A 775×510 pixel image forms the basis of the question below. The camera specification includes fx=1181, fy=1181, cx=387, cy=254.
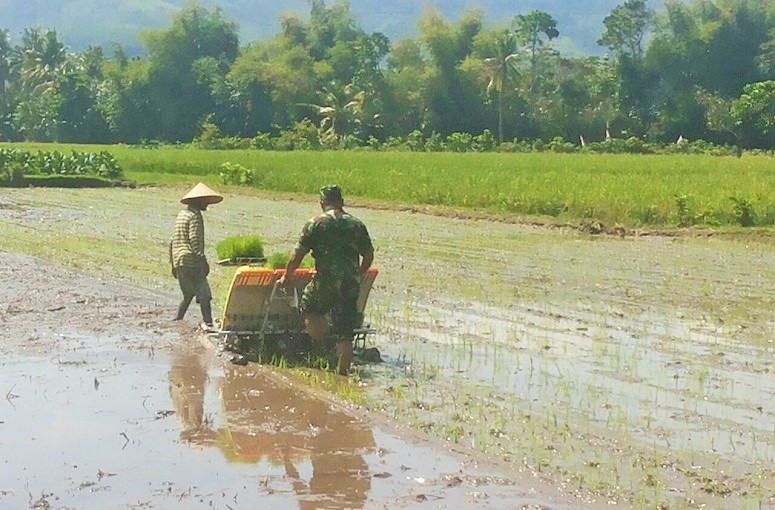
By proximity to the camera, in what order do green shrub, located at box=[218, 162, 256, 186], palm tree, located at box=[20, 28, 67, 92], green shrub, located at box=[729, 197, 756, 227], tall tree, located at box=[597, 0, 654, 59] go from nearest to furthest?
green shrub, located at box=[729, 197, 756, 227]
green shrub, located at box=[218, 162, 256, 186]
tall tree, located at box=[597, 0, 654, 59]
palm tree, located at box=[20, 28, 67, 92]

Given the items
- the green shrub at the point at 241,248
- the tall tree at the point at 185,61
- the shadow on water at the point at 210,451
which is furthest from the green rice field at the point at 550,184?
the tall tree at the point at 185,61

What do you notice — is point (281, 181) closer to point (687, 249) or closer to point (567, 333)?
point (687, 249)

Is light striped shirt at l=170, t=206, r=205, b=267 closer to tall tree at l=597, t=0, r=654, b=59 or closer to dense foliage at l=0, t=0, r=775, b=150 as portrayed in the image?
dense foliage at l=0, t=0, r=775, b=150

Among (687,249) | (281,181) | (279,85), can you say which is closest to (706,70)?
(279,85)

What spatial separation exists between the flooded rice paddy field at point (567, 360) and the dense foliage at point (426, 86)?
39.4 m

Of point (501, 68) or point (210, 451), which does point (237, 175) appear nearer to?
point (210, 451)

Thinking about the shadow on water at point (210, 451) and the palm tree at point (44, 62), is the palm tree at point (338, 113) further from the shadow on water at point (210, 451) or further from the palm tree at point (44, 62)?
the shadow on water at point (210, 451)

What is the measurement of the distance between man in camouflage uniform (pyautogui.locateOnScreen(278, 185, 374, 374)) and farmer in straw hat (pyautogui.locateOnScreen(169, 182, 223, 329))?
4.85ft

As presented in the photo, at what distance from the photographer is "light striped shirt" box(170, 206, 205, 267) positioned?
30.8ft

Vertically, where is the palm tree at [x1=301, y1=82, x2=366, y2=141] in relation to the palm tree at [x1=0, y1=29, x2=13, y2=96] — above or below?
below

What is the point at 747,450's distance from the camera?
6.19 metres

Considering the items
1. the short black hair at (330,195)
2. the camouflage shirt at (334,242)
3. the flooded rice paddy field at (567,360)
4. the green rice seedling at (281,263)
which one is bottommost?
→ the flooded rice paddy field at (567,360)

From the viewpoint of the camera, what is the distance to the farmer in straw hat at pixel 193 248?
9.38m

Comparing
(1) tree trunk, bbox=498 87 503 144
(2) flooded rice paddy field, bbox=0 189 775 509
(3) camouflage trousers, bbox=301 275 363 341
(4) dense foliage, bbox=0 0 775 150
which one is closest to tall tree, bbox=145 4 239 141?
(4) dense foliage, bbox=0 0 775 150
